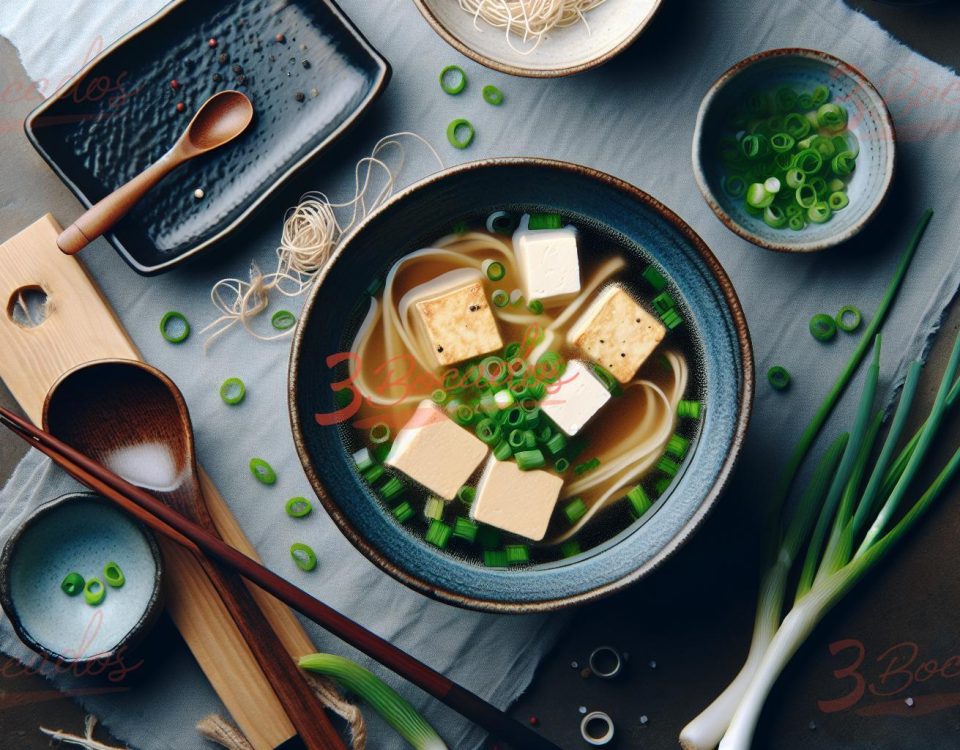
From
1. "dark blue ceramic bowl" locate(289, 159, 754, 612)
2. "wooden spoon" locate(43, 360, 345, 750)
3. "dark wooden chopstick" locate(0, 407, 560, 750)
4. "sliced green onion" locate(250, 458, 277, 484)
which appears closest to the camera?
"dark blue ceramic bowl" locate(289, 159, 754, 612)

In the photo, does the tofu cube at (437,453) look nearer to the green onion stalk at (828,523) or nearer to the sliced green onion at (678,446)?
the sliced green onion at (678,446)

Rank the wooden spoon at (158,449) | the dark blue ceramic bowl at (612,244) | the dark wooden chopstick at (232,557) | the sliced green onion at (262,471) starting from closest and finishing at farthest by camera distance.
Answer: the dark blue ceramic bowl at (612,244), the dark wooden chopstick at (232,557), the wooden spoon at (158,449), the sliced green onion at (262,471)

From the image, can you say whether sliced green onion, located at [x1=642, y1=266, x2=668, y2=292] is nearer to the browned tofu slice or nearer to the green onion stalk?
the browned tofu slice

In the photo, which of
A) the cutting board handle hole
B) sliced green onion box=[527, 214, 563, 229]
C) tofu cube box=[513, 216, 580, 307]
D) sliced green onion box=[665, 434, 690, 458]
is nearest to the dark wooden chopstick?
the cutting board handle hole

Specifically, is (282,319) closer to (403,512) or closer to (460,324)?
(460,324)

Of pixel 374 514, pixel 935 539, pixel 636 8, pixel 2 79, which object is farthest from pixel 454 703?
pixel 2 79

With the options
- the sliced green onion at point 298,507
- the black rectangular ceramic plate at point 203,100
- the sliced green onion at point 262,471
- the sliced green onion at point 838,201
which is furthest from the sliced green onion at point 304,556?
the sliced green onion at point 838,201
